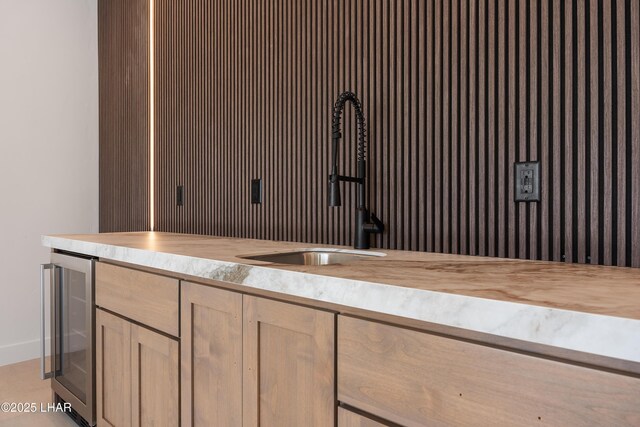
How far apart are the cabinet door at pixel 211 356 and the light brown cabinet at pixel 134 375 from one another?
3.1 inches

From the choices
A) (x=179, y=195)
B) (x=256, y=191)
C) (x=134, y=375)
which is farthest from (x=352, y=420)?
(x=179, y=195)

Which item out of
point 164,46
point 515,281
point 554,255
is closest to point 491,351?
point 515,281

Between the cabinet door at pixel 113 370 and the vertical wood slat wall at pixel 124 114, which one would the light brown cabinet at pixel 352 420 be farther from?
the vertical wood slat wall at pixel 124 114

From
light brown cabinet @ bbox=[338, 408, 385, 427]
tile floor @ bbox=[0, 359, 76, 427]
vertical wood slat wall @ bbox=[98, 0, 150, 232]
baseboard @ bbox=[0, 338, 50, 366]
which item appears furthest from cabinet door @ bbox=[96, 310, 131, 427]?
baseboard @ bbox=[0, 338, 50, 366]

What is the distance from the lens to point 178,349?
4.43 ft

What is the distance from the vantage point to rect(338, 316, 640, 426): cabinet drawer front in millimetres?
574

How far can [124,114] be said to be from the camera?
3066mm

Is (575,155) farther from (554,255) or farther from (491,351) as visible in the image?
(491,351)

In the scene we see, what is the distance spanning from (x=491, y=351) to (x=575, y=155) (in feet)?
2.37

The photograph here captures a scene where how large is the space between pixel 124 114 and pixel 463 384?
2971 mm

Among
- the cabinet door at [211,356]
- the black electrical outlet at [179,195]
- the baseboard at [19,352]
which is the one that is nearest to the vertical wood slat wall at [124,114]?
the black electrical outlet at [179,195]

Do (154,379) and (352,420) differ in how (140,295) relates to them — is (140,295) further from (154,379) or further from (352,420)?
(352,420)

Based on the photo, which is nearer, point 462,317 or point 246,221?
Result: point 462,317

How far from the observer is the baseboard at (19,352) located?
113 inches
